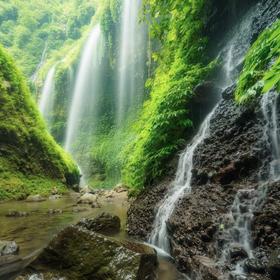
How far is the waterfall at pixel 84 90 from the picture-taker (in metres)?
27.0

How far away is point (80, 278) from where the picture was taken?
10.9ft

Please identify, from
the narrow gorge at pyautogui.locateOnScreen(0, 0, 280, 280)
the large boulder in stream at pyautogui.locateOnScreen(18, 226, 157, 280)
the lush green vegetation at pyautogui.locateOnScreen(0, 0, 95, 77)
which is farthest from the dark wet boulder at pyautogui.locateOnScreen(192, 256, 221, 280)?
the lush green vegetation at pyautogui.locateOnScreen(0, 0, 95, 77)

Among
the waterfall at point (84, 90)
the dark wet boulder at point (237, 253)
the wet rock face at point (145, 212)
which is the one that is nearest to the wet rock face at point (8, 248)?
the wet rock face at point (145, 212)

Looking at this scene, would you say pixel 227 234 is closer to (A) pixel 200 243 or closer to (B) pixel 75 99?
(A) pixel 200 243

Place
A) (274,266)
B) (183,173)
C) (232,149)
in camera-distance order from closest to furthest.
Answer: (274,266), (232,149), (183,173)

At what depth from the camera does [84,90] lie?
2747cm

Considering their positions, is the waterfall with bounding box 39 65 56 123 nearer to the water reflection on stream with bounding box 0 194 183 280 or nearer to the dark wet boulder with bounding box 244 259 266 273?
the water reflection on stream with bounding box 0 194 183 280

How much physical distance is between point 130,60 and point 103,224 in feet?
66.1

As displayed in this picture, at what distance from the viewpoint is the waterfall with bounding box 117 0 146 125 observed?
23.0 m

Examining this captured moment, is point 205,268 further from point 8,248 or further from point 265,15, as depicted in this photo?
point 265,15

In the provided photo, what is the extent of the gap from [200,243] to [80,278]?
1.65 m

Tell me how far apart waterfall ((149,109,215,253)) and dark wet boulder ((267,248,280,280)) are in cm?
205

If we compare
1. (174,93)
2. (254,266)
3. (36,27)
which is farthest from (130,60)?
(36,27)

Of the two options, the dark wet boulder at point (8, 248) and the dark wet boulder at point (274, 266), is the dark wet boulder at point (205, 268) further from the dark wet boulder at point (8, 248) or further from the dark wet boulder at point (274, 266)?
the dark wet boulder at point (8, 248)
